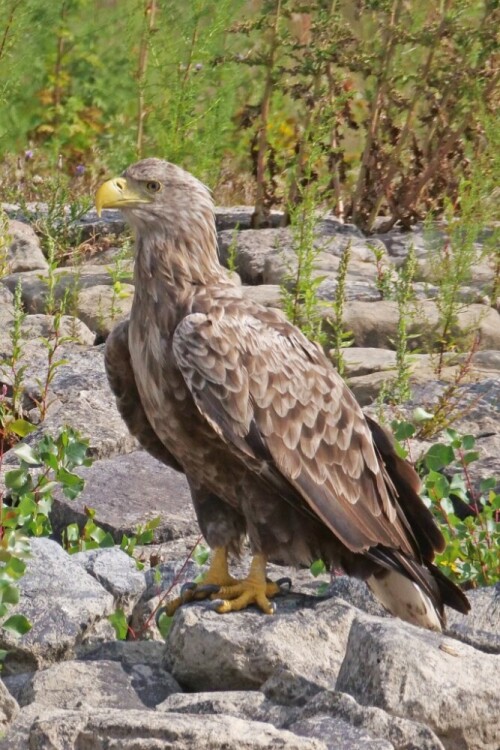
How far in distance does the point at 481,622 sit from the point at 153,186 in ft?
6.05

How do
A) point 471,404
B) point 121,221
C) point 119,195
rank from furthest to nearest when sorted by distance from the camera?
point 121,221 < point 471,404 < point 119,195

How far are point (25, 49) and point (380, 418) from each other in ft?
14.3

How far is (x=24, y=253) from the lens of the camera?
8219 mm

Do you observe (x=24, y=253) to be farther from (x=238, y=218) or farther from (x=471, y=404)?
(x=471, y=404)

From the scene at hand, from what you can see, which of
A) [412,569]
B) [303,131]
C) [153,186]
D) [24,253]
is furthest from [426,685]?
[303,131]

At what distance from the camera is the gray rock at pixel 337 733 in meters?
3.22

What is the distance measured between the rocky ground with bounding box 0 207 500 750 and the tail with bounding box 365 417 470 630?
0.09 meters

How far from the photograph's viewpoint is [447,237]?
827cm

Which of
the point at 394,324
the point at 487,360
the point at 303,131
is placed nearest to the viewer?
the point at 487,360

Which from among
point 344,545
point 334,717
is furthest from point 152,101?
point 334,717

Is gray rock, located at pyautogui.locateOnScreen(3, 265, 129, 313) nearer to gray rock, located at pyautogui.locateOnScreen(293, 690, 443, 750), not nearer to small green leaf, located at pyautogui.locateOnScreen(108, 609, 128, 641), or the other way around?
small green leaf, located at pyautogui.locateOnScreen(108, 609, 128, 641)

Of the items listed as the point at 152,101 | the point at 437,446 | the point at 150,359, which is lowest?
the point at 437,446

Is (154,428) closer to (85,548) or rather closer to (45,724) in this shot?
(85,548)

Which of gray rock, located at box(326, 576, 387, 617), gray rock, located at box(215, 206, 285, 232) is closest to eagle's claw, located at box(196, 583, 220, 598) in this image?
gray rock, located at box(326, 576, 387, 617)
